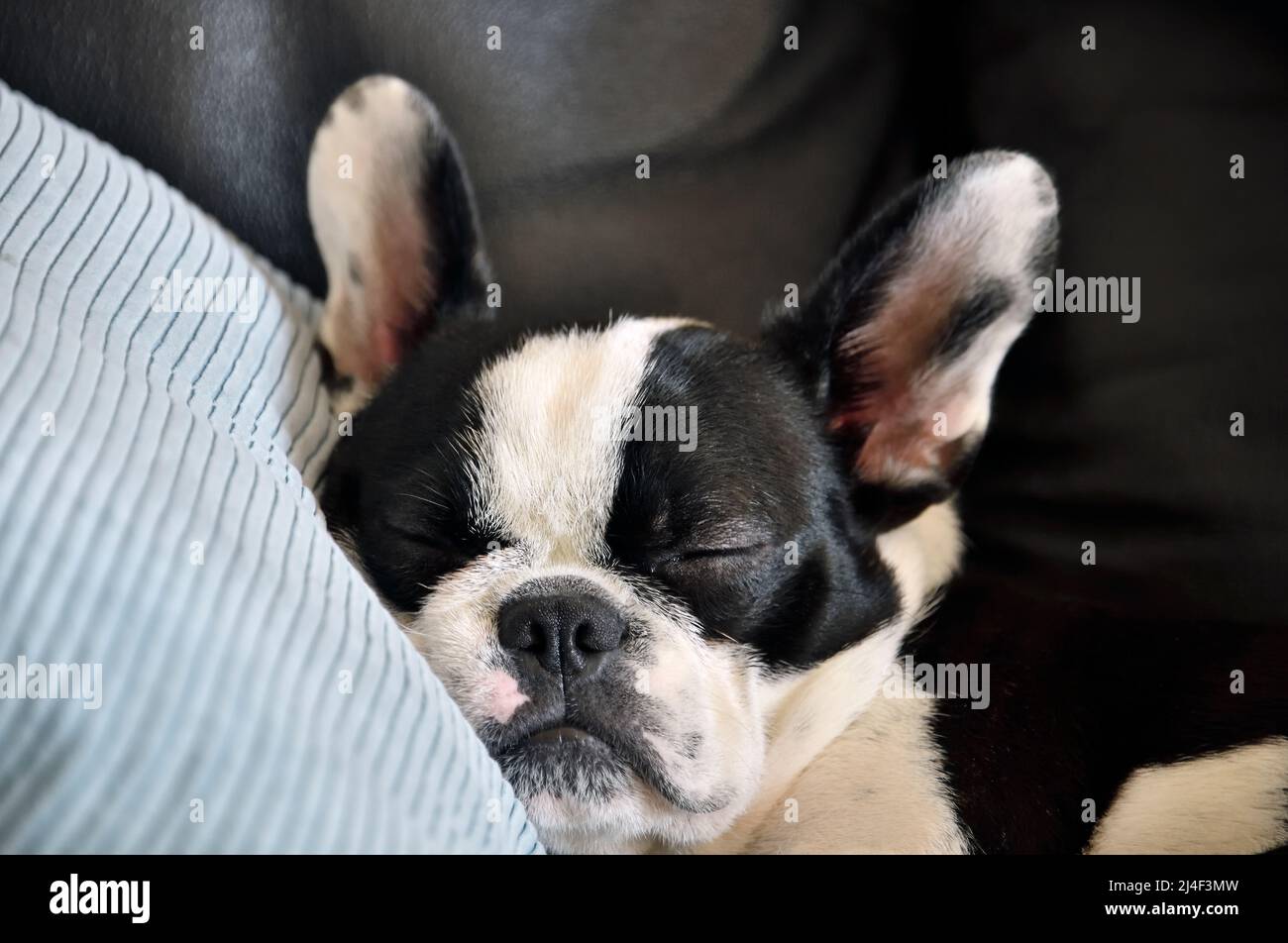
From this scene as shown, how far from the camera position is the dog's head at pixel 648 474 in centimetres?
76

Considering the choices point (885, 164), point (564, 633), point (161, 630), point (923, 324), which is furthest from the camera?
point (885, 164)

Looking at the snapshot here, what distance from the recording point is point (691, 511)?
32.0 inches

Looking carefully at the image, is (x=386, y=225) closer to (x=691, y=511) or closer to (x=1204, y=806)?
(x=691, y=511)

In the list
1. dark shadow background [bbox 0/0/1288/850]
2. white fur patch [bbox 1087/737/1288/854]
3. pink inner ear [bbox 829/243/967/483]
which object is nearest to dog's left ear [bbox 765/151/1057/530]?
pink inner ear [bbox 829/243/967/483]

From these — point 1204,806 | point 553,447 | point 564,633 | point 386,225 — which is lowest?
point 1204,806

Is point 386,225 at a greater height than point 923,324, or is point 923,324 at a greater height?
point 386,225

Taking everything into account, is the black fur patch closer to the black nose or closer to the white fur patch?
the black nose

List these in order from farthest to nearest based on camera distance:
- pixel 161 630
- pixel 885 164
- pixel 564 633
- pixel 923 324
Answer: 1. pixel 885 164
2. pixel 923 324
3. pixel 564 633
4. pixel 161 630

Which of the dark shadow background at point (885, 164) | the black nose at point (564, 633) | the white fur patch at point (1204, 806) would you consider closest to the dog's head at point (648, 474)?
the black nose at point (564, 633)

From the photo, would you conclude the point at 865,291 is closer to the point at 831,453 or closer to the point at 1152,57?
the point at 831,453

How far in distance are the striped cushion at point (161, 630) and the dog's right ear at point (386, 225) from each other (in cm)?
27

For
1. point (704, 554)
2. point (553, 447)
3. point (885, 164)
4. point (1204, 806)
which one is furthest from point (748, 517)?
point (885, 164)

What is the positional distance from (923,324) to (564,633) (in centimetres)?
42

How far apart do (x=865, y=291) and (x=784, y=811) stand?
1.40ft
